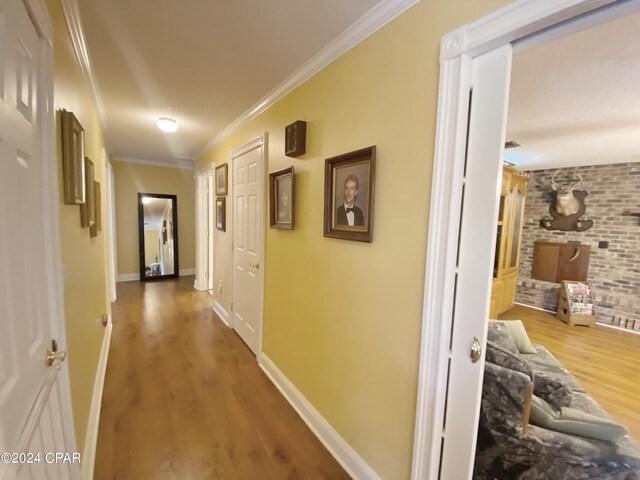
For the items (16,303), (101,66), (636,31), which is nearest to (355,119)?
(636,31)

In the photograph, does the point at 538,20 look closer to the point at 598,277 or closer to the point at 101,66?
the point at 101,66

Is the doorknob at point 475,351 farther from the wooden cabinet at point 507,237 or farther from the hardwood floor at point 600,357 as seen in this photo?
the wooden cabinet at point 507,237

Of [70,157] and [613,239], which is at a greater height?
[70,157]

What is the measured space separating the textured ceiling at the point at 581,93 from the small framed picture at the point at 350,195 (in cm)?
99

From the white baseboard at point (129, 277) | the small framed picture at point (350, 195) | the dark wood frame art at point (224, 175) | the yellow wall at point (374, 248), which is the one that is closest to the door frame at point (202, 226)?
the dark wood frame art at point (224, 175)

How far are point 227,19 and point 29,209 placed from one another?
1233mm

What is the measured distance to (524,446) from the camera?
4.17 feet

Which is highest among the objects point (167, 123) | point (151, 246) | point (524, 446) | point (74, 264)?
point (167, 123)

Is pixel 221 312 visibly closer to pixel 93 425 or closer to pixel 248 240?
pixel 248 240

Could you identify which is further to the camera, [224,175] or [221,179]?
[221,179]

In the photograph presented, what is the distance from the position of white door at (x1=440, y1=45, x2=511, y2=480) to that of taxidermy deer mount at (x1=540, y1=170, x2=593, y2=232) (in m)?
4.88

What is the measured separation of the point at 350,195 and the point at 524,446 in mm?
1449

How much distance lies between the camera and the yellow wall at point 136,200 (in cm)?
528

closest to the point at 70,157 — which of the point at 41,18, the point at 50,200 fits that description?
the point at 50,200
